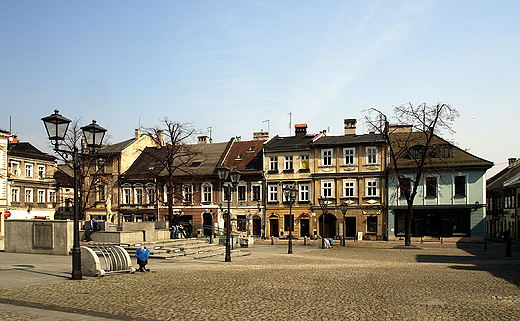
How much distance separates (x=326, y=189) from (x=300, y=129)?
30.6 feet

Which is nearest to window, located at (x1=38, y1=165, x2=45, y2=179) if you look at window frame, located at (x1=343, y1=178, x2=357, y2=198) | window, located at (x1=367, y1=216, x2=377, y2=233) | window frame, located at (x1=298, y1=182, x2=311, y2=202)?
window frame, located at (x1=298, y1=182, x2=311, y2=202)

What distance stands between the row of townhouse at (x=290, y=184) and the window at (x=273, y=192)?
0.11 m

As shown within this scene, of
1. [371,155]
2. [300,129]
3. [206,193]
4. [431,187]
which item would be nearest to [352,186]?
[371,155]

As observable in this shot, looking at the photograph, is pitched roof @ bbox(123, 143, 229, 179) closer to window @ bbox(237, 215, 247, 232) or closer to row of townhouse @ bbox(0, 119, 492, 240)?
row of townhouse @ bbox(0, 119, 492, 240)

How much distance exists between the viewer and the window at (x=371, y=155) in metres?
51.8

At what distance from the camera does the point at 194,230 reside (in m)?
55.7

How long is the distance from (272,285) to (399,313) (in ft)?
16.2

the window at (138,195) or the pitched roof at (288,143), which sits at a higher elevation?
the pitched roof at (288,143)

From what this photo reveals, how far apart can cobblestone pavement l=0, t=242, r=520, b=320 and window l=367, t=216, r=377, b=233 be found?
1300 inches

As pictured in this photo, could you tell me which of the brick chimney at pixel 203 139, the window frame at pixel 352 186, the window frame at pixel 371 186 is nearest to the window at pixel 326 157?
the window frame at pixel 352 186

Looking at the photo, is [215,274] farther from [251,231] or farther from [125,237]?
[251,231]

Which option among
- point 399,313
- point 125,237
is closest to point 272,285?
A: point 399,313

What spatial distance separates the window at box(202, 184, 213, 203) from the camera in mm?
57406

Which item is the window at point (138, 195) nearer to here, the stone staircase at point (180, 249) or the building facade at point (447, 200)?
the building facade at point (447, 200)
